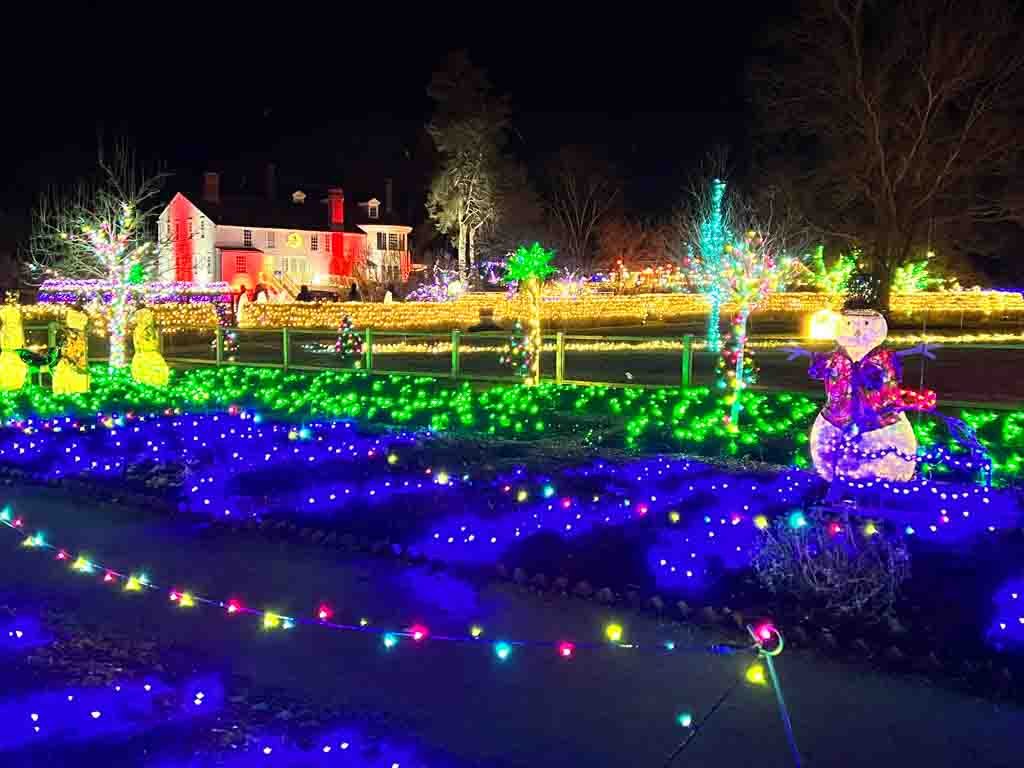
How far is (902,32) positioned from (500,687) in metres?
34.8

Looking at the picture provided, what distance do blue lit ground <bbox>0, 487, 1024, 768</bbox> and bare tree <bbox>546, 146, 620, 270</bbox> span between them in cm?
4797

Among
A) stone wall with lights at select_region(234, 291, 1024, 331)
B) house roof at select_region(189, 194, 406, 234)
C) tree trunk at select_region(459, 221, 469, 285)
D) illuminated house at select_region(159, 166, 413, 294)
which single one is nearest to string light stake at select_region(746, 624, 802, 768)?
stone wall with lights at select_region(234, 291, 1024, 331)

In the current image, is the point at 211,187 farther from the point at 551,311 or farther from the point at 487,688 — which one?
the point at 487,688

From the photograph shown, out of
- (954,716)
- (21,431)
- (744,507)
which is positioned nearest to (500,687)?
(954,716)

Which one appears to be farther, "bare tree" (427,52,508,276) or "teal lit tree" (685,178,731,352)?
"bare tree" (427,52,508,276)

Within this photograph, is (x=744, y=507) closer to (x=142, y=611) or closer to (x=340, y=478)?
(x=340, y=478)

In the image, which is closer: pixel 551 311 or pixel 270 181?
pixel 551 311

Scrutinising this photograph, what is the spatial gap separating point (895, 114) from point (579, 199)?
23.0 meters

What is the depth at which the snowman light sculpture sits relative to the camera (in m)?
7.39

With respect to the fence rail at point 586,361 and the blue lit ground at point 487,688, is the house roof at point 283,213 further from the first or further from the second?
the blue lit ground at point 487,688

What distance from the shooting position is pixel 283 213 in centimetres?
5731

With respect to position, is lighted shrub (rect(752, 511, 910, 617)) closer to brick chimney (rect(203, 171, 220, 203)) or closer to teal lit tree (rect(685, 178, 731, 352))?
teal lit tree (rect(685, 178, 731, 352))

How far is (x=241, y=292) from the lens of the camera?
118ft

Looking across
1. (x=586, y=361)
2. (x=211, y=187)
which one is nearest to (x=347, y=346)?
(x=586, y=361)
